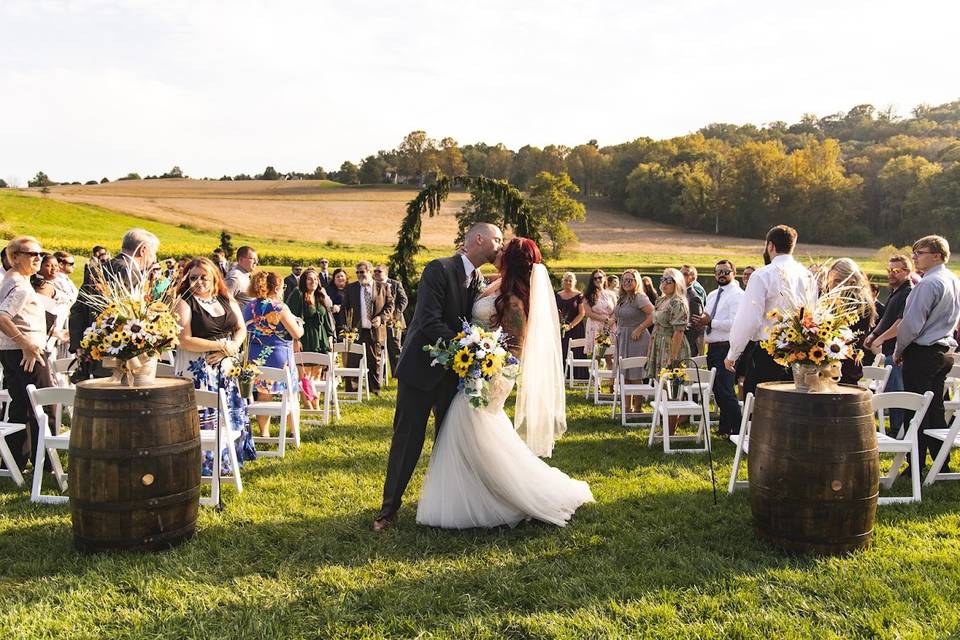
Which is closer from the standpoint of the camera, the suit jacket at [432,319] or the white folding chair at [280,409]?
the suit jacket at [432,319]

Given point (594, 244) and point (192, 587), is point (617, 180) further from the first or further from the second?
point (192, 587)

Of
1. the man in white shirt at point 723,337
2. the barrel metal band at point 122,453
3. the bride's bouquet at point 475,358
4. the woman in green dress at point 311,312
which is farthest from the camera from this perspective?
the woman in green dress at point 311,312

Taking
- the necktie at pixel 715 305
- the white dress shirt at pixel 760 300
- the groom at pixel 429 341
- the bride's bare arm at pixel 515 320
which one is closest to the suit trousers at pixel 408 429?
the groom at pixel 429 341

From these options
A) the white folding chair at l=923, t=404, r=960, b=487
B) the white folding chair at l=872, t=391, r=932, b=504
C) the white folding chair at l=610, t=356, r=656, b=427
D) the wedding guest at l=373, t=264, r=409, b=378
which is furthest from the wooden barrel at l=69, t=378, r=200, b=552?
the wedding guest at l=373, t=264, r=409, b=378

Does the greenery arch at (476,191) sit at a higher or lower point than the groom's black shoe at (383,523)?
higher

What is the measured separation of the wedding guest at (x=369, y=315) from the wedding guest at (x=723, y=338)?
197 inches

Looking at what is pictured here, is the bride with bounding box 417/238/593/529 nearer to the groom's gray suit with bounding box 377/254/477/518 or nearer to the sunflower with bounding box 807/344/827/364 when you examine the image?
the groom's gray suit with bounding box 377/254/477/518

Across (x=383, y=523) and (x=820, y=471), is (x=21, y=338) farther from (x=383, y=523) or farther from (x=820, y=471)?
(x=820, y=471)

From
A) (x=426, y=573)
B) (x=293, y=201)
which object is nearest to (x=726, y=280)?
(x=426, y=573)

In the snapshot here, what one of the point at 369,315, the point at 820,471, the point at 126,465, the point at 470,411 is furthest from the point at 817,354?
the point at 369,315

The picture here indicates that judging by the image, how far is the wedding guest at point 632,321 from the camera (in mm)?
9648

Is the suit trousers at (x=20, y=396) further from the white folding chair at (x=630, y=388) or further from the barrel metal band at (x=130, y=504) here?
the white folding chair at (x=630, y=388)

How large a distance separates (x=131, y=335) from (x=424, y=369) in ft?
6.39

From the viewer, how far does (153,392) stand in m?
4.52
